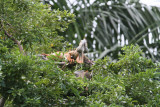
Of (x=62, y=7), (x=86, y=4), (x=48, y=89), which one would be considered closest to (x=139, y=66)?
(x=48, y=89)

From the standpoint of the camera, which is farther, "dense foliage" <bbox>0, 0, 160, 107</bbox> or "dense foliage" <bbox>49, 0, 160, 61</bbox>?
"dense foliage" <bbox>49, 0, 160, 61</bbox>

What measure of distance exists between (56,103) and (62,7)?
232 centimetres

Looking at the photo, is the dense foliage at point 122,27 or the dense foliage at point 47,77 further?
the dense foliage at point 122,27

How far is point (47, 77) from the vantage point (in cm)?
143

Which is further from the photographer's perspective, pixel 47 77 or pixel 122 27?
pixel 122 27

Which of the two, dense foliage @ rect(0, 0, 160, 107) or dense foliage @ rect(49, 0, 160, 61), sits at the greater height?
dense foliage @ rect(49, 0, 160, 61)

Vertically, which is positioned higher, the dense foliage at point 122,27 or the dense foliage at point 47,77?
the dense foliage at point 122,27

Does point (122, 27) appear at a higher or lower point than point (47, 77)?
higher

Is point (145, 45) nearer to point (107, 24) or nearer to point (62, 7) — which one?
point (107, 24)

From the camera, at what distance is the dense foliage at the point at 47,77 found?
1313 millimetres

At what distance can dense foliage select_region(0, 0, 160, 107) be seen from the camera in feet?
4.31

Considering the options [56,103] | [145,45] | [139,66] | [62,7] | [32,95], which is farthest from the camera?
[145,45]

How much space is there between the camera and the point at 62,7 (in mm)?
3596

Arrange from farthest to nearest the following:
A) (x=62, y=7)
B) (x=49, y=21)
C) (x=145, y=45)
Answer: (x=145, y=45) → (x=62, y=7) → (x=49, y=21)
